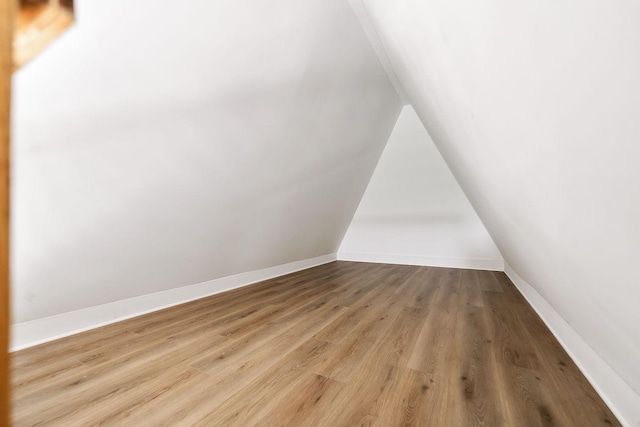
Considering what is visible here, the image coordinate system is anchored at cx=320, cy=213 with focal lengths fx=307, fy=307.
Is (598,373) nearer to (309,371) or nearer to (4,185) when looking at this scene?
(309,371)

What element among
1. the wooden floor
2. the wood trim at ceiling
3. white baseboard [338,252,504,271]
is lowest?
white baseboard [338,252,504,271]

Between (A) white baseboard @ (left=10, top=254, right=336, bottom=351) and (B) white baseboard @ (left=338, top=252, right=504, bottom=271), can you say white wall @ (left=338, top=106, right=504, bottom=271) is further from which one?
(A) white baseboard @ (left=10, top=254, right=336, bottom=351)

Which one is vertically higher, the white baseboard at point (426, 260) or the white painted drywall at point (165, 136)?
the white painted drywall at point (165, 136)

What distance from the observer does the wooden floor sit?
119cm

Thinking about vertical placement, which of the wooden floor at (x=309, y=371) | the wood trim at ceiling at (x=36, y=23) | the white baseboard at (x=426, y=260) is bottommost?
the white baseboard at (x=426, y=260)

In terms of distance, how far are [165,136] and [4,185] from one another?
1.59 metres

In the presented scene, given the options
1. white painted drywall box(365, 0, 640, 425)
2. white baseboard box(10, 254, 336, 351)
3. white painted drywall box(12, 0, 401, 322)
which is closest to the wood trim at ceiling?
white painted drywall box(365, 0, 640, 425)

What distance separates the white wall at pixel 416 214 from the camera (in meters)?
4.85

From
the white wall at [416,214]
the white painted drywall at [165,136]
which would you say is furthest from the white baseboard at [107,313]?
the white wall at [416,214]

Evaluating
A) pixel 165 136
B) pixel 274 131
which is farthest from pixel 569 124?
pixel 274 131

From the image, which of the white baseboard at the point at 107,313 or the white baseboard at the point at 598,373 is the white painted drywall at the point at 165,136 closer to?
the white baseboard at the point at 107,313

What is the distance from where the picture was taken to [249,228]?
9.59ft

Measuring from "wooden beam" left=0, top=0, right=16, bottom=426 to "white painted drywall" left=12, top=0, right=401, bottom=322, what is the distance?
1190 mm

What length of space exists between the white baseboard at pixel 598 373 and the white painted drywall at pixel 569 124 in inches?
1.8
